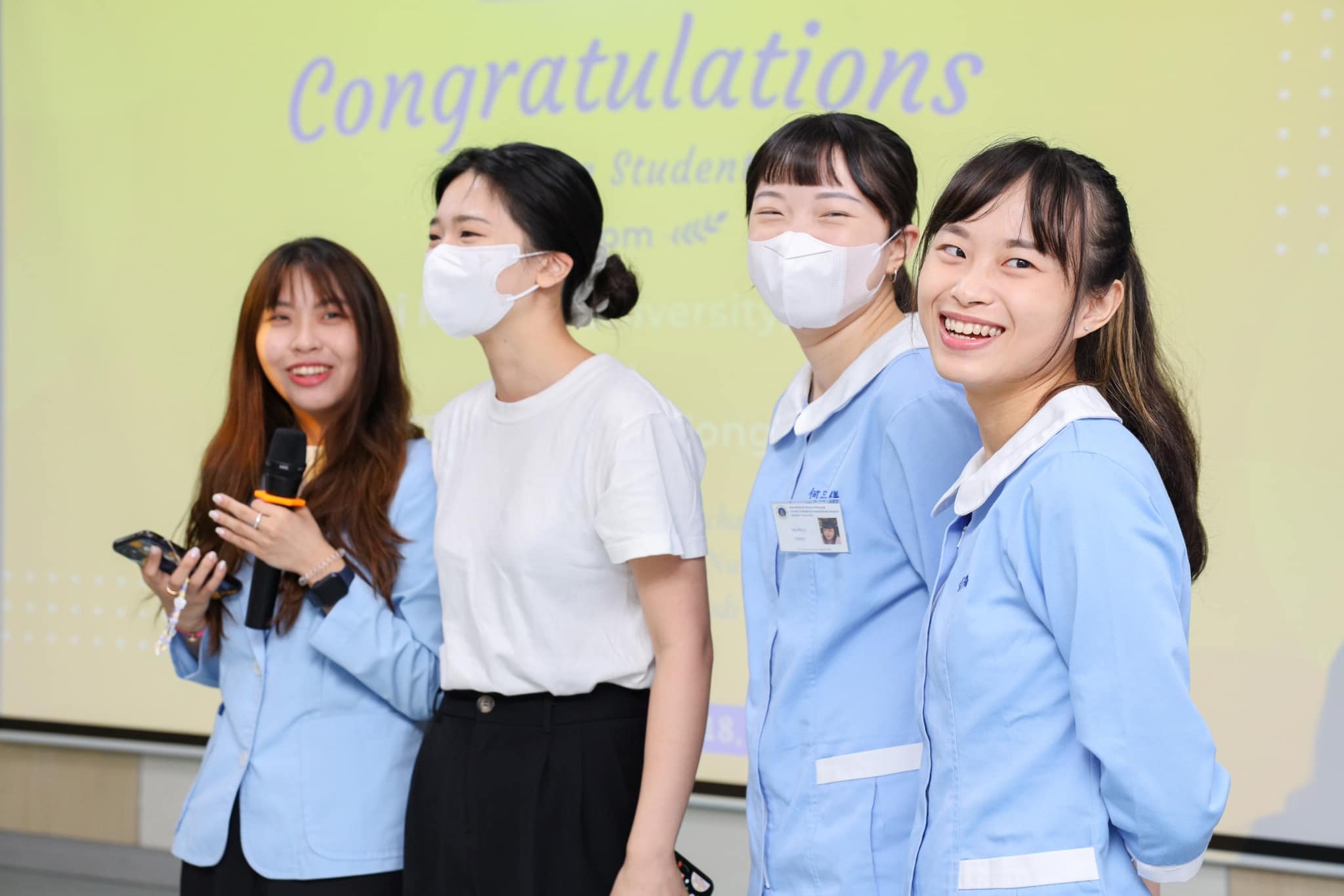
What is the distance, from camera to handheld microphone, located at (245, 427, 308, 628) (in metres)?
1.86

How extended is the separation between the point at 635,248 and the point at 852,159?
1.75 m

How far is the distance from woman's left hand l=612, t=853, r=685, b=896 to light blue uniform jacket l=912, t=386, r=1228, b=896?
46 cm

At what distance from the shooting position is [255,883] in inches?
73.4

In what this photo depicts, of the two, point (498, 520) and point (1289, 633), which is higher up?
point (498, 520)

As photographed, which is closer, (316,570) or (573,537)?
(573,537)

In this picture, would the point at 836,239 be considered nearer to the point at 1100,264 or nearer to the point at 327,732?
the point at 1100,264

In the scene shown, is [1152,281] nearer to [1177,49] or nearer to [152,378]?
[1177,49]

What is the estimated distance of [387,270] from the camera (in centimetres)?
347

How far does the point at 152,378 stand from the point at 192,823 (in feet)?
6.87

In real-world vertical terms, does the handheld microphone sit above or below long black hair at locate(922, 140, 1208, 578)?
below

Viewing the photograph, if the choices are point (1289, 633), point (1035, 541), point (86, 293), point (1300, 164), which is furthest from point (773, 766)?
point (86, 293)

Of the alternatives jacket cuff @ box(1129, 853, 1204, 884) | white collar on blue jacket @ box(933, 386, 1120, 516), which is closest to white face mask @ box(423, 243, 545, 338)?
white collar on blue jacket @ box(933, 386, 1120, 516)

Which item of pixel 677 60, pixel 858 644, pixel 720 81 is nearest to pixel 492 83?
pixel 677 60

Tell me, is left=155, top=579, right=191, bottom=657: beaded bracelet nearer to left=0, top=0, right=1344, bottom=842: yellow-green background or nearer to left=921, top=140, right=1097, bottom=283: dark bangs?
left=0, top=0, right=1344, bottom=842: yellow-green background
